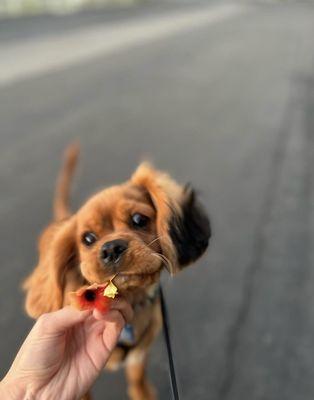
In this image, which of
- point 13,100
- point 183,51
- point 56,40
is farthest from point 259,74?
point 56,40

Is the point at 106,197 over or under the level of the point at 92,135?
under

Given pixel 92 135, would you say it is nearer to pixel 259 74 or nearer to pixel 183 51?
pixel 259 74

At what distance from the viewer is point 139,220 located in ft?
6.61

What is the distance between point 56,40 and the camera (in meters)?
13.7

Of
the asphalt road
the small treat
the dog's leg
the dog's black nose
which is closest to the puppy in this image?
the dog's black nose

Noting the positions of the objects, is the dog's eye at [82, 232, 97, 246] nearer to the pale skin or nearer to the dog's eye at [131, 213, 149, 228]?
the dog's eye at [131, 213, 149, 228]

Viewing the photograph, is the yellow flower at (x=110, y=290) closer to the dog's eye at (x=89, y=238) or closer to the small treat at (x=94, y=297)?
the small treat at (x=94, y=297)

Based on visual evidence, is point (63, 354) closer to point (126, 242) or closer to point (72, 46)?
point (126, 242)

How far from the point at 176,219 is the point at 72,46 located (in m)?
11.7

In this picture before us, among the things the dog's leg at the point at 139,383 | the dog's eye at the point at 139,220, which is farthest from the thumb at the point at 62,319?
the dog's leg at the point at 139,383

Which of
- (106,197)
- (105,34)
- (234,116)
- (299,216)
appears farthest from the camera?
(105,34)

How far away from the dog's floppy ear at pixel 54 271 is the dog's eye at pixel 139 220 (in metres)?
0.26

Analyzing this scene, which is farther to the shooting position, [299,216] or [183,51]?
[183,51]

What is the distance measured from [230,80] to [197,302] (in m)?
7.28
